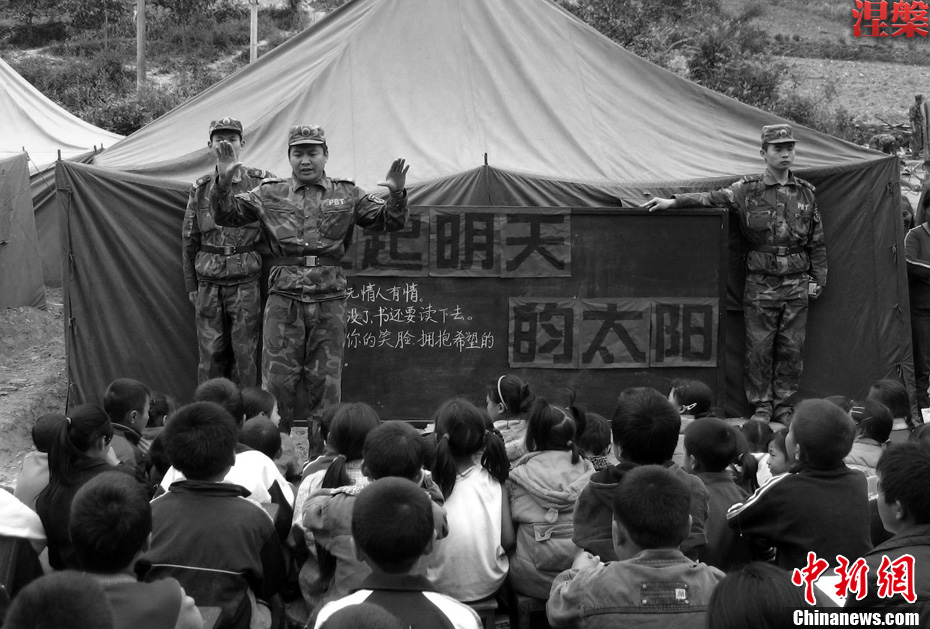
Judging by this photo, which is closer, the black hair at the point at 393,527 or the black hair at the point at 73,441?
the black hair at the point at 393,527

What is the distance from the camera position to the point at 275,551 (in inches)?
126

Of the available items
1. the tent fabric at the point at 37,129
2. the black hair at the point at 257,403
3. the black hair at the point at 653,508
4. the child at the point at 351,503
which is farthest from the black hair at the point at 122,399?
the tent fabric at the point at 37,129

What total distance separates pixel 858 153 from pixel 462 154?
9.29ft

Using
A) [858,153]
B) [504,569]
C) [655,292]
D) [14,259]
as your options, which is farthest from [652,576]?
[14,259]

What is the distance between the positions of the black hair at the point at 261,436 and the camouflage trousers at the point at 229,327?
2.32 m

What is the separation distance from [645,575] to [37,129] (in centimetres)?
1252

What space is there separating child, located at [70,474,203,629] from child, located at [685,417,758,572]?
174 centimetres

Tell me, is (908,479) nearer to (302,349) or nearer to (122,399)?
(122,399)

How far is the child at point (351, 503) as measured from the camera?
10.4 feet

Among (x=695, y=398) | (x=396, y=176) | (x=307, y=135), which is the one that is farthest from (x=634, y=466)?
(x=307, y=135)

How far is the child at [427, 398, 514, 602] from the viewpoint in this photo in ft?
11.2

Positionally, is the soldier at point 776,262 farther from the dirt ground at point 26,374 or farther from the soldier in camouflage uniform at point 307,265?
the dirt ground at point 26,374

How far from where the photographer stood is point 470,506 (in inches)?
137

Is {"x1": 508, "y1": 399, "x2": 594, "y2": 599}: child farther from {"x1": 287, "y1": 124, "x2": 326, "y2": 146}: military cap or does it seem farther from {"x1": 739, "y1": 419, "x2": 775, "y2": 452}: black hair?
{"x1": 287, "y1": 124, "x2": 326, "y2": 146}: military cap
